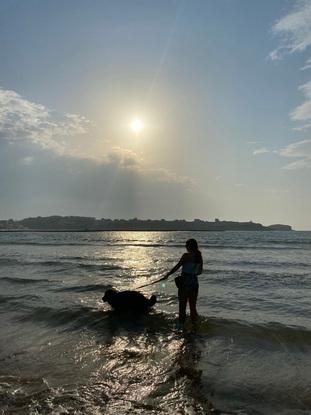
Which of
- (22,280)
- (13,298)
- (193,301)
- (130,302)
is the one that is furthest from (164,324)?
(22,280)

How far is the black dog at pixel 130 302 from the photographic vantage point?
545 inches

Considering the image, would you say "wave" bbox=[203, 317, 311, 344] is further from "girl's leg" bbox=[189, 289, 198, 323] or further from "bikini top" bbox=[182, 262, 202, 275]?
"bikini top" bbox=[182, 262, 202, 275]

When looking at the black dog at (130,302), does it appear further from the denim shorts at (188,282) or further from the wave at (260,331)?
the denim shorts at (188,282)

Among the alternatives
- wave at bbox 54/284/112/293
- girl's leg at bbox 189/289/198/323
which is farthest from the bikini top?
wave at bbox 54/284/112/293

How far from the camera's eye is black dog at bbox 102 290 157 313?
45.4 ft

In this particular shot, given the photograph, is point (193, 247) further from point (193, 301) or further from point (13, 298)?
point (13, 298)

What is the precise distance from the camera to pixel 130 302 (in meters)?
13.9

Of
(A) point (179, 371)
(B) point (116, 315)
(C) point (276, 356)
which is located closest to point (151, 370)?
(A) point (179, 371)

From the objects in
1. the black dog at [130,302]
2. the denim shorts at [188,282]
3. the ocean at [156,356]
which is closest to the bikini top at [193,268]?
the denim shorts at [188,282]

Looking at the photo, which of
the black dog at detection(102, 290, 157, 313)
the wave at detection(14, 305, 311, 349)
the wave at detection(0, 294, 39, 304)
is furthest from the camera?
the wave at detection(0, 294, 39, 304)

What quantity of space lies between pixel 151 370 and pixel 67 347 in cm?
280

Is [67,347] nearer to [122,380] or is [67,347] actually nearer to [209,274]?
[122,380]

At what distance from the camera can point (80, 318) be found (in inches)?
529

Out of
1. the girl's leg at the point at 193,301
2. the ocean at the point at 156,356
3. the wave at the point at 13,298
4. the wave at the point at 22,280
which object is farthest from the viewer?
the wave at the point at 22,280
